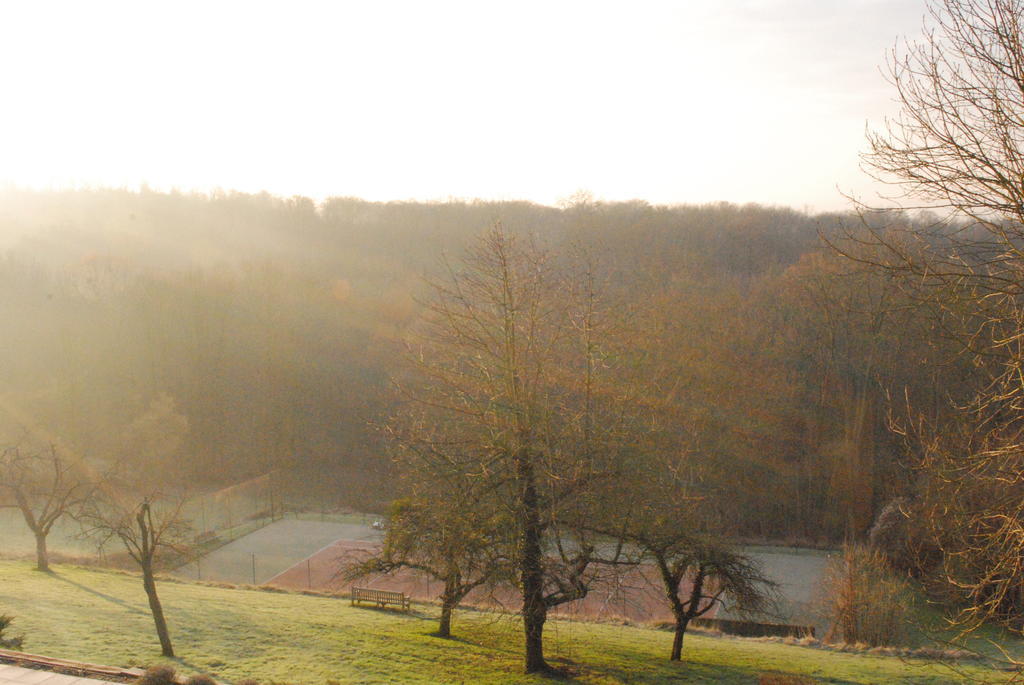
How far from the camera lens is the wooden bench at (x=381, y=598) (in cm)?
1675

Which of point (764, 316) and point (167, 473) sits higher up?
point (764, 316)

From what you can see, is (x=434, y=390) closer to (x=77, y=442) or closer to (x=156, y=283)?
(x=77, y=442)

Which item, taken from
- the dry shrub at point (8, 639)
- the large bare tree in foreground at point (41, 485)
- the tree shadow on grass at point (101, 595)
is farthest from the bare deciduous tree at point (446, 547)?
the large bare tree in foreground at point (41, 485)

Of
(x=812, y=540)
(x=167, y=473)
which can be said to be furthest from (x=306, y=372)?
(x=812, y=540)

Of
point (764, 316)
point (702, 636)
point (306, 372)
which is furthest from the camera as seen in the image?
point (306, 372)

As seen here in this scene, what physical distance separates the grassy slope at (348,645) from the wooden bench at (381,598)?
0.62 m

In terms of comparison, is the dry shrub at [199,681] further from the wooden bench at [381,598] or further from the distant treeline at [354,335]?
the distant treeline at [354,335]

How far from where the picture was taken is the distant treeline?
97.8ft

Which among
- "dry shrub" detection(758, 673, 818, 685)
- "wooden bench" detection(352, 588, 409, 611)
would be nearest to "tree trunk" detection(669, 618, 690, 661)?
"dry shrub" detection(758, 673, 818, 685)

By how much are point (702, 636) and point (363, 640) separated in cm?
760

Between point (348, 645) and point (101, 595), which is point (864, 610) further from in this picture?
point (101, 595)

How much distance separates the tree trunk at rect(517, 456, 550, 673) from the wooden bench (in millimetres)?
6319

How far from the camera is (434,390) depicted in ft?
41.3

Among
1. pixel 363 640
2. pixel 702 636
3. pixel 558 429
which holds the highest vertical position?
pixel 558 429
